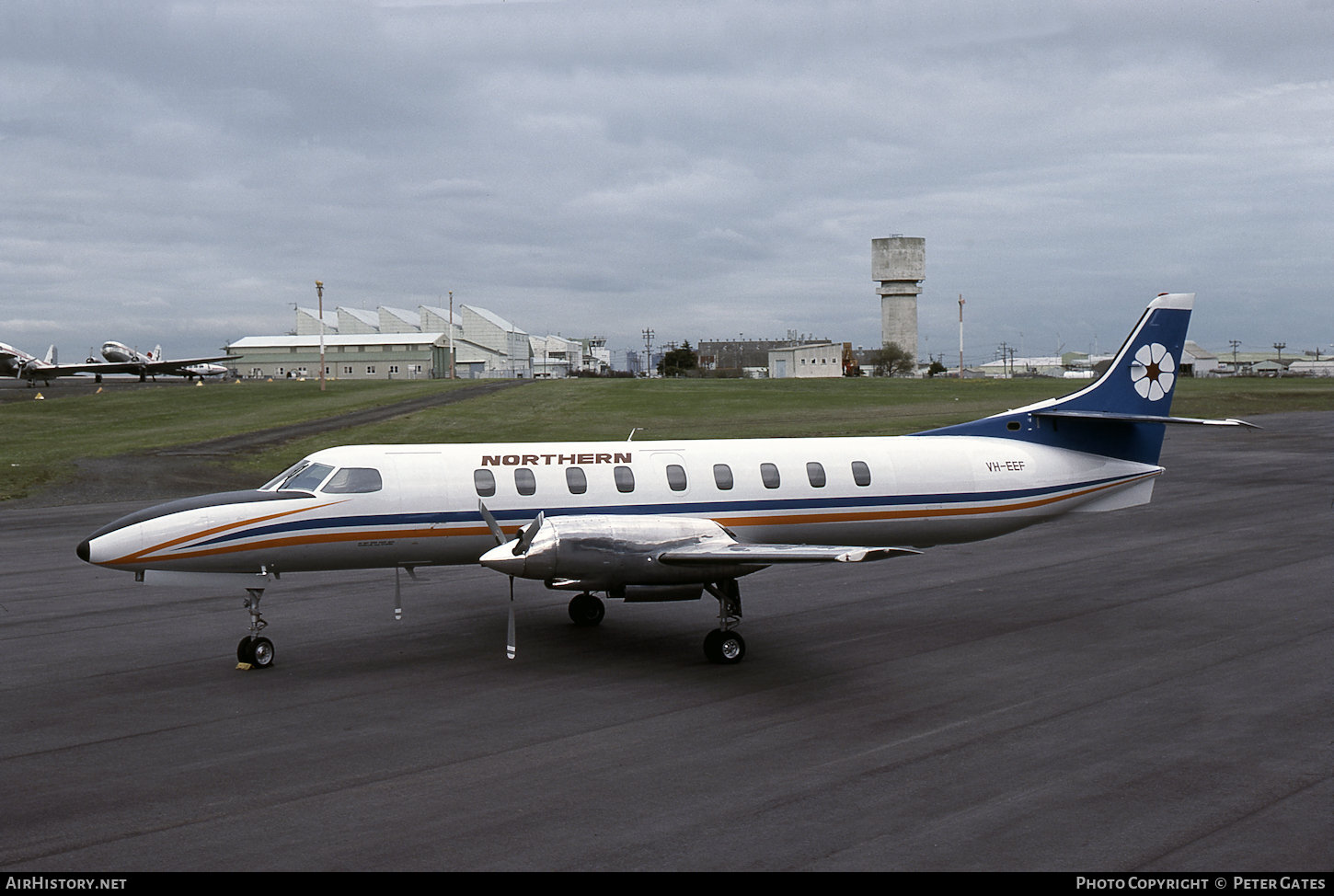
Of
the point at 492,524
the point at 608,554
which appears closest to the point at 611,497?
the point at 492,524

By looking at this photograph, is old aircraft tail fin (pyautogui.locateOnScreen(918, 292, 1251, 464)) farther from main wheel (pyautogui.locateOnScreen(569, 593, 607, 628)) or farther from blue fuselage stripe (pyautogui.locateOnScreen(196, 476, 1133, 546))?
main wheel (pyautogui.locateOnScreen(569, 593, 607, 628))

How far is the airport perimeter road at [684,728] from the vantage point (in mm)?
9227

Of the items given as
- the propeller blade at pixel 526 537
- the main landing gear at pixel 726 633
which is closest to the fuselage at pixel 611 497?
the main landing gear at pixel 726 633

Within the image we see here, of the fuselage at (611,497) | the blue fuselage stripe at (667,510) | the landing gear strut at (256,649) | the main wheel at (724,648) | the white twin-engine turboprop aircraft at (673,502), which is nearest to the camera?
the white twin-engine turboprop aircraft at (673,502)

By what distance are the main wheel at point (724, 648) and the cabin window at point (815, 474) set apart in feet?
11.9

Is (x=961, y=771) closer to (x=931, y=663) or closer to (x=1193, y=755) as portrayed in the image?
(x=1193, y=755)

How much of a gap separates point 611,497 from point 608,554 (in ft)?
8.04

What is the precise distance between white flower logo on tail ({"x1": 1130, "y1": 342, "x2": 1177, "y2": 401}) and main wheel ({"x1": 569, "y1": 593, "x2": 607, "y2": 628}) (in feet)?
37.6

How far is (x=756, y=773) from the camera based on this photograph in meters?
10.9

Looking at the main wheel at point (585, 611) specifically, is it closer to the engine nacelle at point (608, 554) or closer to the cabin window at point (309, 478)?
the engine nacelle at point (608, 554)

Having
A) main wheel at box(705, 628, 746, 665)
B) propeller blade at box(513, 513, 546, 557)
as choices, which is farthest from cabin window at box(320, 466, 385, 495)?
main wheel at box(705, 628, 746, 665)

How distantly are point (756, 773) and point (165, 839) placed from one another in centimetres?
565

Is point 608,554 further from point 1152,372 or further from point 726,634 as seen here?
point 1152,372
